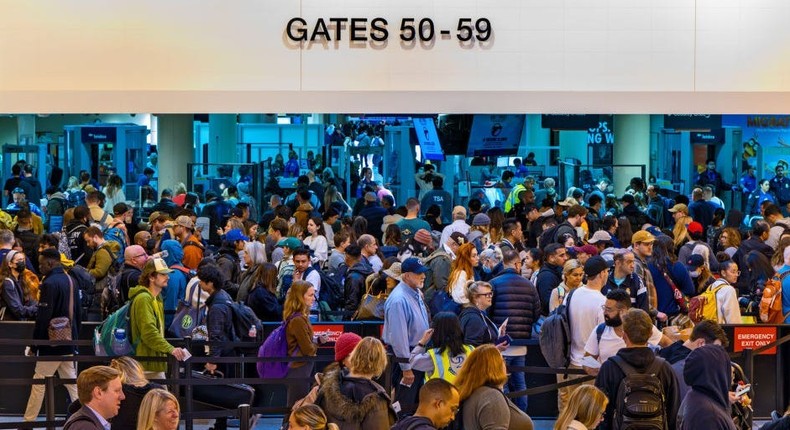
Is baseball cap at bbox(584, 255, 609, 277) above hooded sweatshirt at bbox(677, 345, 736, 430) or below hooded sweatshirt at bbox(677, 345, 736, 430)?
above

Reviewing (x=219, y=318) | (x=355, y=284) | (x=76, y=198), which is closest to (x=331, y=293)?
(x=355, y=284)

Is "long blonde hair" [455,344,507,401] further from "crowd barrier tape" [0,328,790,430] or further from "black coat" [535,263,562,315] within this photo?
"black coat" [535,263,562,315]

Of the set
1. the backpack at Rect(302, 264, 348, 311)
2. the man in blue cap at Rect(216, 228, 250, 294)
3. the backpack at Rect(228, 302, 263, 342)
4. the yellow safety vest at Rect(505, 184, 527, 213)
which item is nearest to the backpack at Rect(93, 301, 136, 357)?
the backpack at Rect(228, 302, 263, 342)

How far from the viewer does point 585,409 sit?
8.15 metres

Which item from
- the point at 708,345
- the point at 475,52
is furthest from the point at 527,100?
the point at 708,345

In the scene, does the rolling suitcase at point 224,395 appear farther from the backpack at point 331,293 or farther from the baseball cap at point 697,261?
the baseball cap at point 697,261

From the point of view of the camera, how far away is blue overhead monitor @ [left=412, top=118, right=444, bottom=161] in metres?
25.5

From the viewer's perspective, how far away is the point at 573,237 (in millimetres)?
16312

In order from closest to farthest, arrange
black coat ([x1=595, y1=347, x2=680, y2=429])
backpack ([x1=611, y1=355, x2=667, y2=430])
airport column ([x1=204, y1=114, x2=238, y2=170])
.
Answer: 1. backpack ([x1=611, y1=355, x2=667, y2=430])
2. black coat ([x1=595, y1=347, x2=680, y2=429])
3. airport column ([x1=204, y1=114, x2=238, y2=170])

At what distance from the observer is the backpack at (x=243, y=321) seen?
40.4ft

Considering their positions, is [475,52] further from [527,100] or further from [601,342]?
[601,342]

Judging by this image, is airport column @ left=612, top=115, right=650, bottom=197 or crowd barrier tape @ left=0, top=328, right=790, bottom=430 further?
airport column @ left=612, top=115, right=650, bottom=197

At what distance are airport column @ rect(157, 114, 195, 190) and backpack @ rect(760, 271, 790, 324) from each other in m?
12.9

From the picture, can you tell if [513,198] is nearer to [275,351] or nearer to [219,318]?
[219,318]
